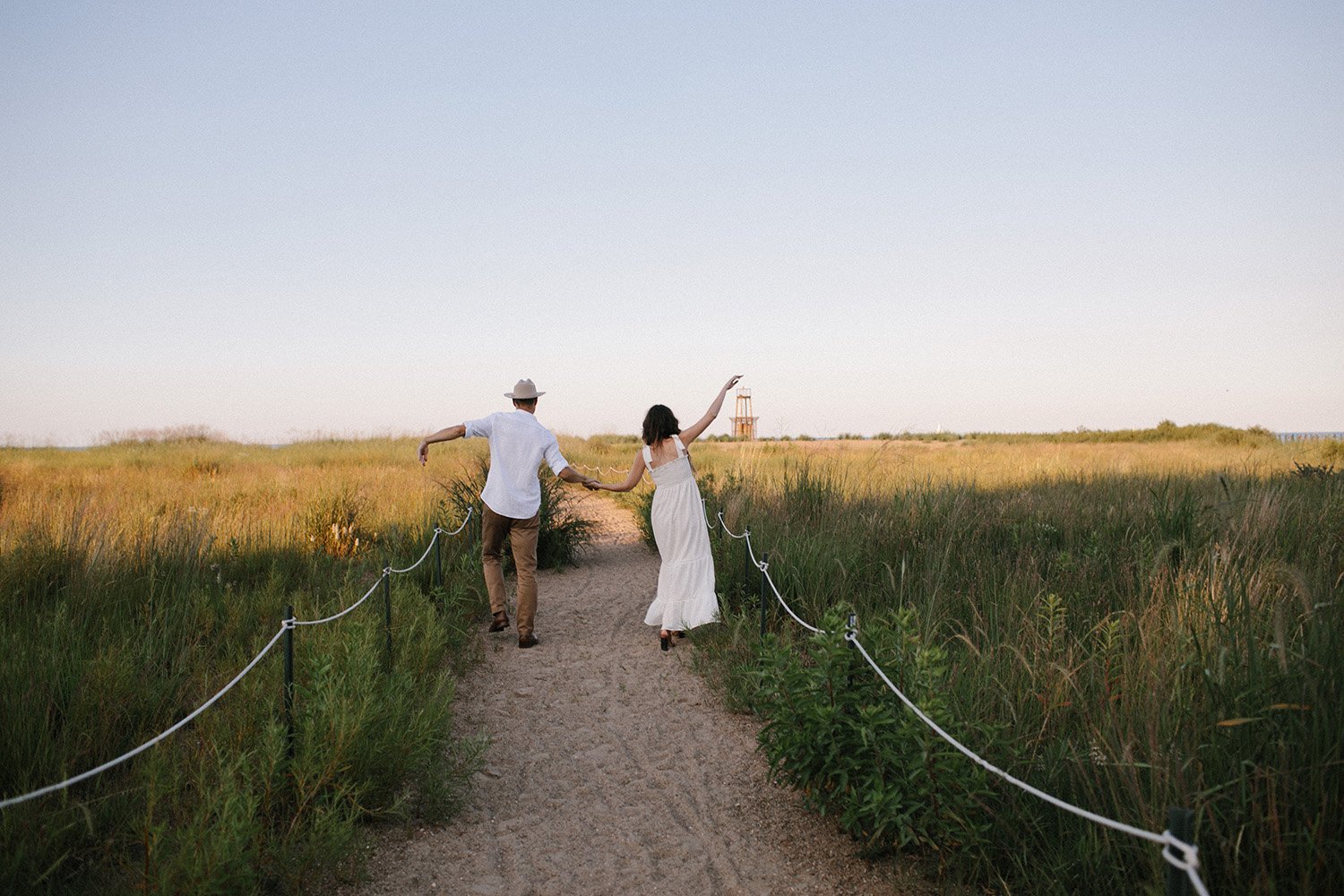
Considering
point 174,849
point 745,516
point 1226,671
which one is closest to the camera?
point 174,849

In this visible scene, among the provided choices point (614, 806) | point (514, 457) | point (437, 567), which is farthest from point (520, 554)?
point (614, 806)

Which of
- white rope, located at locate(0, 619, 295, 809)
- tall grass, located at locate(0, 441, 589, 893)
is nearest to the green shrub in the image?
tall grass, located at locate(0, 441, 589, 893)

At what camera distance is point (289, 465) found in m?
24.2

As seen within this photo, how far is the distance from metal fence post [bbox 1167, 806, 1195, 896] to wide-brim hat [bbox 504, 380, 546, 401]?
6327mm

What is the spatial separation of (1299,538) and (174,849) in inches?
306

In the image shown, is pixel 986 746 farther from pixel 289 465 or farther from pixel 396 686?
pixel 289 465

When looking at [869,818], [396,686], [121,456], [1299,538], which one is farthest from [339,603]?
[121,456]

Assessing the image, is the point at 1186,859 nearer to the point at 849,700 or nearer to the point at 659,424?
the point at 849,700

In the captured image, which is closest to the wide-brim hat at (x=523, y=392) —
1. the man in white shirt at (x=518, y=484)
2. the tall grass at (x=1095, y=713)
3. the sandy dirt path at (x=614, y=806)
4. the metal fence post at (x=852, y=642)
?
the man in white shirt at (x=518, y=484)

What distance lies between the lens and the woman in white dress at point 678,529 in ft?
23.1

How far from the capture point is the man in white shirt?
23.2 feet

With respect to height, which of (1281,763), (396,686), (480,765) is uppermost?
(1281,763)

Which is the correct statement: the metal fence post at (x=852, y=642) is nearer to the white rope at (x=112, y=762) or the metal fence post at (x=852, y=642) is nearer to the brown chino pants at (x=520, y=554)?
the white rope at (x=112, y=762)

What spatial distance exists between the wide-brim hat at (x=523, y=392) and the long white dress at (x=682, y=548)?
1.26 m
